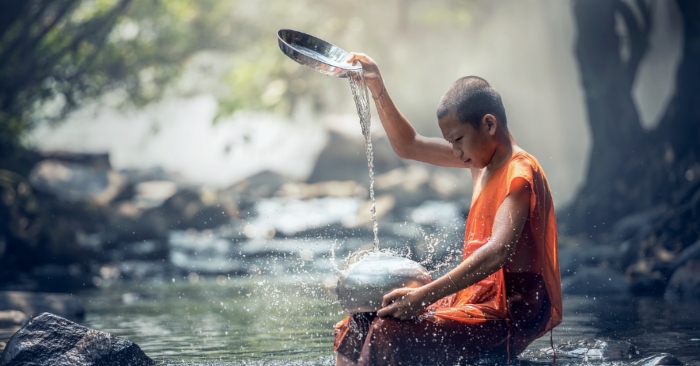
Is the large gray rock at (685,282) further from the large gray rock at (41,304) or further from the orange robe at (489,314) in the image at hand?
the large gray rock at (41,304)

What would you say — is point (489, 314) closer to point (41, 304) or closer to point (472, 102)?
point (472, 102)

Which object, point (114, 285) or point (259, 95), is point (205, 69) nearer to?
point (259, 95)

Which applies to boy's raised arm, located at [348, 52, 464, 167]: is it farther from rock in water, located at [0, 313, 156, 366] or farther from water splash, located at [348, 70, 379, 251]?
rock in water, located at [0, 313, 156, 366]

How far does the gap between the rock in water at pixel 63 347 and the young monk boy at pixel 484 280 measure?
1655 mm

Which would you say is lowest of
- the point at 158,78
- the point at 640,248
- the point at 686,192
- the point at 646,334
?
the point at 646,334

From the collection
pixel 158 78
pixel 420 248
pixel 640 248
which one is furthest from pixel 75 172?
pixel 640 248

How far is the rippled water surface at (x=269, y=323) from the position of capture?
5.74 metres

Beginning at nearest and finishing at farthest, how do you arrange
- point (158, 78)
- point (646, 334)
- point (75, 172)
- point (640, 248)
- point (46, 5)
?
point (646, 334), point (640, 248), point (46, 5), point (75, 172), point (158, 78)

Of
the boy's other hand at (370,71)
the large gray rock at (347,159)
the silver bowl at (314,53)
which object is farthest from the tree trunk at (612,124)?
the silver bowl at (314,53)

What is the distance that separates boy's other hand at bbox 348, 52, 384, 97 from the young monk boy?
63cm

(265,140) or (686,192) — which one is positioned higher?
(265,140)

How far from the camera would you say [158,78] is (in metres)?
26.2

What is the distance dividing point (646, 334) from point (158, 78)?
71.8ft

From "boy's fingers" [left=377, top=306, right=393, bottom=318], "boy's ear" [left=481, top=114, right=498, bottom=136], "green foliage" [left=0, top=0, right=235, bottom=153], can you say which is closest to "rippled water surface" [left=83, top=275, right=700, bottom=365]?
"boy's fingers" [left=377, top=306, right=393, bottom=318]
